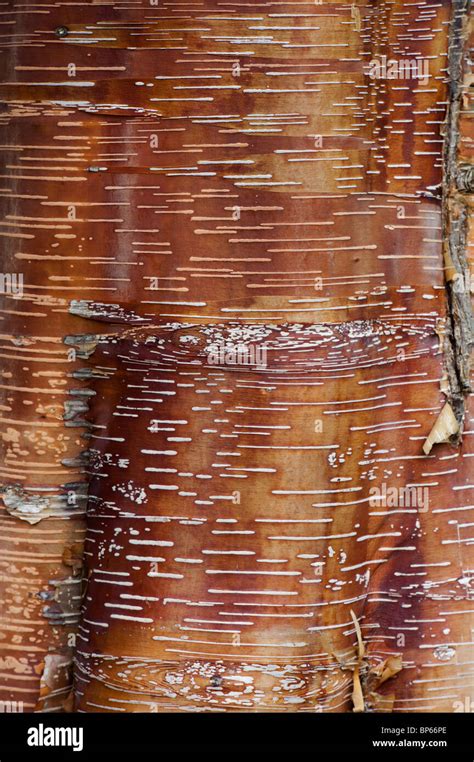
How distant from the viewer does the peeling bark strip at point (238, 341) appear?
167 cm

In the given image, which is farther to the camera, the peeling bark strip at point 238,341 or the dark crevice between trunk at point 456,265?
the dark crevice between trunk at point 456,265

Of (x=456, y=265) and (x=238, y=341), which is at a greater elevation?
(x=456, y=265)

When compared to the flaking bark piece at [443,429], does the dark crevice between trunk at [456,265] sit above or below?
above

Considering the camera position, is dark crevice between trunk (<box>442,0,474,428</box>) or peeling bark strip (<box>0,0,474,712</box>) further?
dark crevice between trunk (<box>442,0,474,428</box>)

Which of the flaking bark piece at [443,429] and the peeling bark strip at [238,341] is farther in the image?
the flaking bark piece at [443,429]

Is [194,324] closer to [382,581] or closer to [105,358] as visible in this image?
[105,358]

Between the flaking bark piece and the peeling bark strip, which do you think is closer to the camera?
the peeling bark strip

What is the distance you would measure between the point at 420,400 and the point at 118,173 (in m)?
0.73

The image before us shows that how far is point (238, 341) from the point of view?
1.67 meters

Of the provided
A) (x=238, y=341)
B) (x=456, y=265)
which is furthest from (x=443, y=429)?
(x=238, y=341)

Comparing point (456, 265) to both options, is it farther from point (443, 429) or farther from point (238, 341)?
point (238, 341)

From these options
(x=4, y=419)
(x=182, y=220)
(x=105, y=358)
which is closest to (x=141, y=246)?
(x=182, y=220)

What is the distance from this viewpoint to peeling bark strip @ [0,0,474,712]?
1.67 m

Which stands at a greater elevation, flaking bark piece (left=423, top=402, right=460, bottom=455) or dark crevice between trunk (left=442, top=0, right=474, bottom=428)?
dark crevice between trunk (left=442, top=0, right=474, bottom=428)
